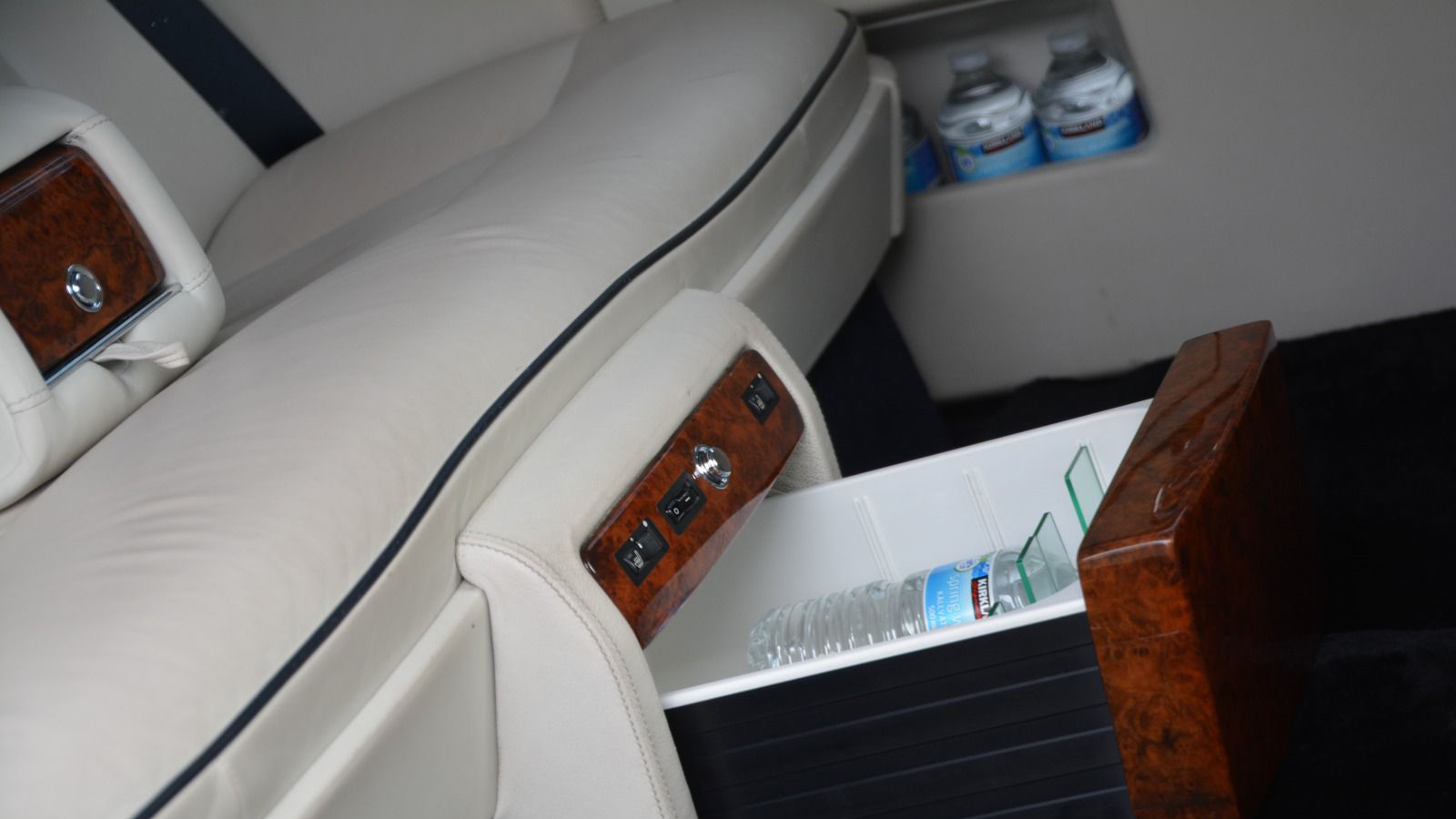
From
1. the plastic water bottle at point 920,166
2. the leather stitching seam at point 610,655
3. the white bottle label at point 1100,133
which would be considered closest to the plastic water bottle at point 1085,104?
the white bottle label at point 1100,133

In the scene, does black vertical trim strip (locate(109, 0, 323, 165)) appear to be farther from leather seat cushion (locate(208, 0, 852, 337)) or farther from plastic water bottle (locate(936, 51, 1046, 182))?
plastic water bottle (locate(936, 51, 1046, 182))

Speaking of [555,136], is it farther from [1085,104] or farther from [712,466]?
[1085,104]

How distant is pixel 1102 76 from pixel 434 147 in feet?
2.82

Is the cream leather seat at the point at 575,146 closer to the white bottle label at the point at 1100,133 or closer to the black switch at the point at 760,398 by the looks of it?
the black switch at the point at 760,398

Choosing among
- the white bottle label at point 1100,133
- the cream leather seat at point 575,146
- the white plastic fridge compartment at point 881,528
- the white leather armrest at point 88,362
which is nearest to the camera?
the white leather armrest at point 88,362

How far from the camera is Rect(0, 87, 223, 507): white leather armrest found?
2.81 feet

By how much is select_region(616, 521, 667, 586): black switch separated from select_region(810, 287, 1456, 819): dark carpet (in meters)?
0.42

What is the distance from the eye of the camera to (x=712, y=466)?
929 millimetres

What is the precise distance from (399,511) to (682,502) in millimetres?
203

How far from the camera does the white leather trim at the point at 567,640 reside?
0.77m

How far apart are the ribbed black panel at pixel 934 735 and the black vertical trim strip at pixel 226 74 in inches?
57.1

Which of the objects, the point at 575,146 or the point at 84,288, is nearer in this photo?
the point at 84,288

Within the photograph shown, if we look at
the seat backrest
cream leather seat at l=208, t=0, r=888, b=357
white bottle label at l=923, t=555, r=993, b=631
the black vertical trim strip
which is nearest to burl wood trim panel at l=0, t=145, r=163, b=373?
cream leather seat at l=208, t=0, r=888, b=357

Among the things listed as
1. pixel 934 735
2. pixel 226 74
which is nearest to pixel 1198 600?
pixel 934 735
